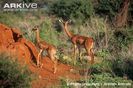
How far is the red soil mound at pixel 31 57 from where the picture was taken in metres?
13.0

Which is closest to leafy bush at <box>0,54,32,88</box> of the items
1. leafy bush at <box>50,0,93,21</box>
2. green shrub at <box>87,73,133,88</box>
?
green shrub at <box>87,73,133,88</box>

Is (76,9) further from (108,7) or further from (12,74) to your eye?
(12,74)

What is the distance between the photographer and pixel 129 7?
30031mm

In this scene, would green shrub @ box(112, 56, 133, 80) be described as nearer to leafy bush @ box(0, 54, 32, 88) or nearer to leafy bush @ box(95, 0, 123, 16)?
leafy bush @ box(0, 54, 32, 88)

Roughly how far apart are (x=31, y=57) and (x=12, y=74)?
3602 millimetres

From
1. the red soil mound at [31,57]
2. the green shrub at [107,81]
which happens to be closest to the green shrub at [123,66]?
the green shrub at [107,81]

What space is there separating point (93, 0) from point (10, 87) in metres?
24.3

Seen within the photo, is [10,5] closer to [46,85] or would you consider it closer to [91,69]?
[91,69]

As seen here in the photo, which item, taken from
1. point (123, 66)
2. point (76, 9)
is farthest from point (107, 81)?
point (76, 9)

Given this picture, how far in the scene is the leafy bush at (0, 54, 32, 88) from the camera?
10.8 m

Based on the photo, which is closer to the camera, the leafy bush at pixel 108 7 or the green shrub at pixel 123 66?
the green shrub at pixel 123 66

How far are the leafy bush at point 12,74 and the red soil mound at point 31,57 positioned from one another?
1.25m

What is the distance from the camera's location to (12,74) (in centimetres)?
1089

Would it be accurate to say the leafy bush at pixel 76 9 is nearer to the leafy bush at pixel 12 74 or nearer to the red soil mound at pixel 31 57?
the red soil mound at pixel 31 57
